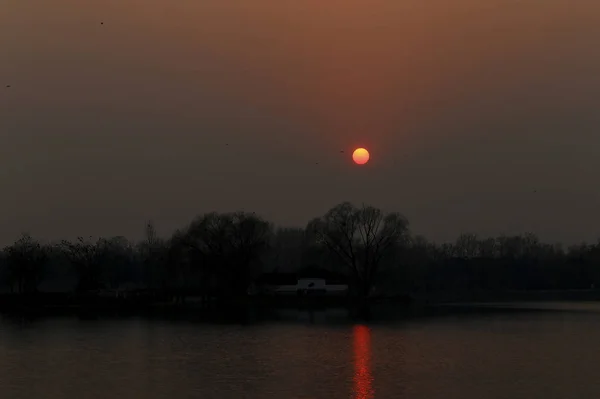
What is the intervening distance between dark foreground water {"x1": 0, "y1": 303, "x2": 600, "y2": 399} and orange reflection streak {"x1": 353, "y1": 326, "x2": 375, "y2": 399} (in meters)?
0.06

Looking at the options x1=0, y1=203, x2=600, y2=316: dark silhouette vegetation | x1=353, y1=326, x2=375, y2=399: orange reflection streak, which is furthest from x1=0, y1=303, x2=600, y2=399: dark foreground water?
x1=0, y1=203, x2=600, y2=316: dark silhouette vegetation

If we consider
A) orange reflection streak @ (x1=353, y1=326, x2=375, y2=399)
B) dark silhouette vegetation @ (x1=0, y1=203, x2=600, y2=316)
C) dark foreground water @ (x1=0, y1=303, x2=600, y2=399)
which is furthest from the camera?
dark silhouette vegetation @ (x1=0, y1=203, x2=600, y2=316)

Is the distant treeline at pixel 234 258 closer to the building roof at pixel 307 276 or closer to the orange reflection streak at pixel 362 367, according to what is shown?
the building roof at pixel 307 276

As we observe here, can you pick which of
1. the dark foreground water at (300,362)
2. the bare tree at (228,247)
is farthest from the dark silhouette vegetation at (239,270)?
the dark foreground water at (300,362)

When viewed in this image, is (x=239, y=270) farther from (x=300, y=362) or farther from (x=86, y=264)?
(x=300, y=362)

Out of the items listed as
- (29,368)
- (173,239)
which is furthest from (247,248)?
(29,368)

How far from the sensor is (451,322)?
55219 millimetres

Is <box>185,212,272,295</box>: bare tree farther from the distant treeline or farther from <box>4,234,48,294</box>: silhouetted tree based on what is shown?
<box>4,234,48,294</box>: silhouetted tree

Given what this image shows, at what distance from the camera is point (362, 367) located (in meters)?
28.9

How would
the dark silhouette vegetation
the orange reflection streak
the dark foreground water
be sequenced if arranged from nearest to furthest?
the orange reflection streak < the dark foreground water < the dark silhouette vegetation

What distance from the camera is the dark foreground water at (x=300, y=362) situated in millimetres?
23812

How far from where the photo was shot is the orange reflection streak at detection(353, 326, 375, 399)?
76.4ft

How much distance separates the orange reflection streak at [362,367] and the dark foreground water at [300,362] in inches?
2.3

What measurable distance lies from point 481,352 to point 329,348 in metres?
6.83
